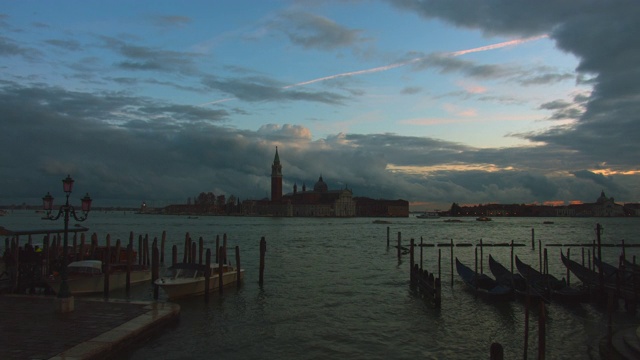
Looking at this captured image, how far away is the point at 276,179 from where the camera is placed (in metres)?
195

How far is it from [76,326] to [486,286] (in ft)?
48.7

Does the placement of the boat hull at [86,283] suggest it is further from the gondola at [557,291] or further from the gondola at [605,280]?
the gondola at [605,280]

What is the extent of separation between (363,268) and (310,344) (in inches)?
648

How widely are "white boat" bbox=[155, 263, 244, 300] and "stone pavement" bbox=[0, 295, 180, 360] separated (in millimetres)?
4066

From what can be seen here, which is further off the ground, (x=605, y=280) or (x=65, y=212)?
(x=65, y=212)

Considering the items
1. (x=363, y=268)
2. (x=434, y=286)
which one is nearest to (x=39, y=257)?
(x=434, y=286)

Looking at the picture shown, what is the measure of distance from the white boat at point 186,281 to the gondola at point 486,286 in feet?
33.9

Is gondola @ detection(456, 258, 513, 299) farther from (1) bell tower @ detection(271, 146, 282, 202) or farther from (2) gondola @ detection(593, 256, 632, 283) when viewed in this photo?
(1) bell tower @ detection(271, 146, 282, 202)

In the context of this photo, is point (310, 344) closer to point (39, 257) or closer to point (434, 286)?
point (434, 286)

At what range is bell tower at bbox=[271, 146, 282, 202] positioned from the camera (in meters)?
192

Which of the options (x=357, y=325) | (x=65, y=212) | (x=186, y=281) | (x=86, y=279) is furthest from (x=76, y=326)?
(x=86, y=279)

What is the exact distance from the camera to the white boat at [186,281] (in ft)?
56.7

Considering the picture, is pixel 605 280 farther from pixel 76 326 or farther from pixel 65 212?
pixel 65 212

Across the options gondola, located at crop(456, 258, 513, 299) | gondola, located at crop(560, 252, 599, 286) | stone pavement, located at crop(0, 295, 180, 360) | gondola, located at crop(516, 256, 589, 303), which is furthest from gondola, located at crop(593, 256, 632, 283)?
Answer: stone pavement, located at crop(0, 295, 180, 360)
